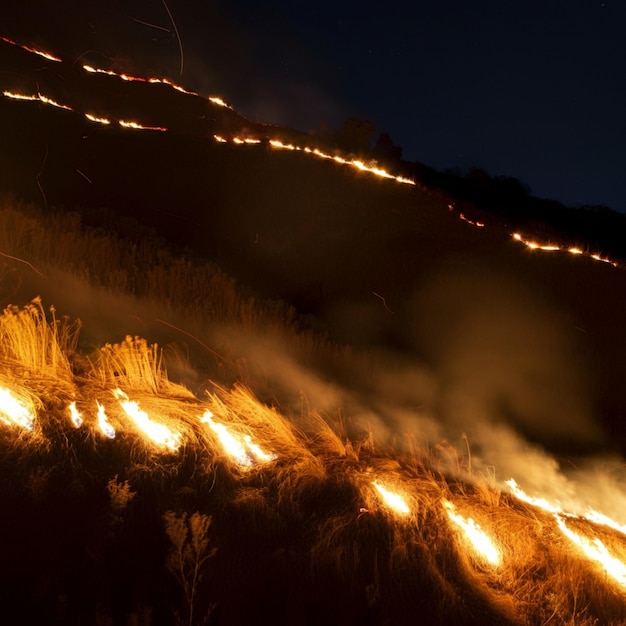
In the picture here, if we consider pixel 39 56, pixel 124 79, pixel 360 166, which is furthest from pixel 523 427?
pixel 39 56

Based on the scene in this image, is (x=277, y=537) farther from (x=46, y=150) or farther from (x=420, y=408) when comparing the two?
(x=46, y=150)

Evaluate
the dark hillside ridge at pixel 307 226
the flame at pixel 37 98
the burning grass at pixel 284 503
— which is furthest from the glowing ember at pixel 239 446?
the flame at pixel 37 98

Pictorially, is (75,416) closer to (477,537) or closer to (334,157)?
(477,537)

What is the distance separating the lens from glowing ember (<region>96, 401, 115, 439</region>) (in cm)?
453

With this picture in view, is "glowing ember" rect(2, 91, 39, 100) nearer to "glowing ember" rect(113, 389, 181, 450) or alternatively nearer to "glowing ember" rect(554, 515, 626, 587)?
"glowing ember" rect(113, 389, 181, 450)

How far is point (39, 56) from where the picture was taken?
14.8 m

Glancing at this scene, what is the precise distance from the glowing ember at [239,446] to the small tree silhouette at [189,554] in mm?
724

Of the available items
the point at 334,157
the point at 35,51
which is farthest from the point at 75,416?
the point at 35,51

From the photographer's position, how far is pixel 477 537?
159 inches

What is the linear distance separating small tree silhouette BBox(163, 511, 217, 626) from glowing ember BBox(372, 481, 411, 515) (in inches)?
45.3

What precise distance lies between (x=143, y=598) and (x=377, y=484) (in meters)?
1.64

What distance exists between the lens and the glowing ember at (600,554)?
154 inches

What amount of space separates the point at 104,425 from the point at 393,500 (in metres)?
2.01

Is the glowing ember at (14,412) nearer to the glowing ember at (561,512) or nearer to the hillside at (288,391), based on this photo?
the hillside at (288,391)
